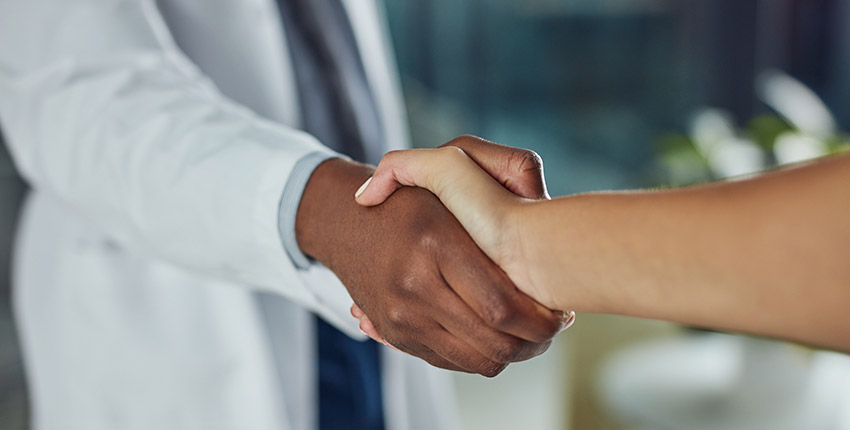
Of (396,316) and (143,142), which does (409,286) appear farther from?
(143,142)

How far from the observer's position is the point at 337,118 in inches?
31.3

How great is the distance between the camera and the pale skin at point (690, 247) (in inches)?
12.0

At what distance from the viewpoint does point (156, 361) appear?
677mm

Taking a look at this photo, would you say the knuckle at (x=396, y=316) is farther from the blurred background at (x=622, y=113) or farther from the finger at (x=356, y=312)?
the blurred background at (x=622, y=113)

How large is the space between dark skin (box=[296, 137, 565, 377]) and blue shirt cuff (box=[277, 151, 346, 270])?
0.03 m

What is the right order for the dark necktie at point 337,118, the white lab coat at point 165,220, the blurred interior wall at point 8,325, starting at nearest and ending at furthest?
1. the white lab coat at point 165,220
2. the dark necktie at point 337,118
3. the blurred interior wall at point 8,325

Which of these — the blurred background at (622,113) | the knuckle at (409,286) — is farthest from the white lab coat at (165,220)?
the blurred background at (622,113)

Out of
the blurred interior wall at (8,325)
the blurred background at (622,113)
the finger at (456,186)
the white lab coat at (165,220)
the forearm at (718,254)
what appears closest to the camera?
the forearm at (718,254)

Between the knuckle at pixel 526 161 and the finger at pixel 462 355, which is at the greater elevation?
the knuckle at pixel 526 161

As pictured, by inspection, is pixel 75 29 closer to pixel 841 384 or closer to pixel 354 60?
pixel 354 60

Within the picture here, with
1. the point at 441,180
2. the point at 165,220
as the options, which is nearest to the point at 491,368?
the point at 441,180

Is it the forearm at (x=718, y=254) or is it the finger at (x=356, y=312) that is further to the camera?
the finger at (x=356, y=312)

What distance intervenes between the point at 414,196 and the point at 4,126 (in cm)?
42

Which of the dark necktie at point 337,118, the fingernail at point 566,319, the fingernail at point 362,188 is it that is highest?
the fingernail at point 362,188
